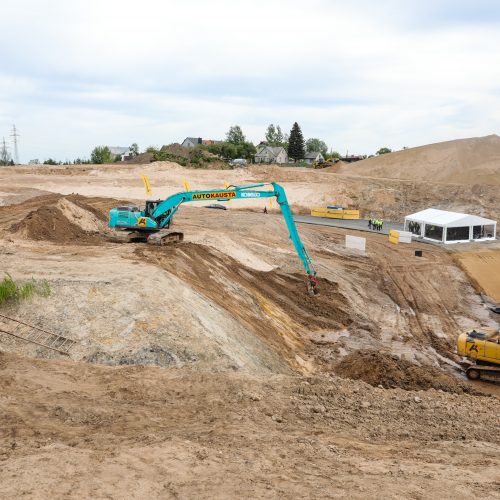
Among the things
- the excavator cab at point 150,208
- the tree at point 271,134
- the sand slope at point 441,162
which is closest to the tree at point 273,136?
the tree at point 271,134

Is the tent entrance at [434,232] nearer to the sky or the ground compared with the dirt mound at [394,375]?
nearer to the sky

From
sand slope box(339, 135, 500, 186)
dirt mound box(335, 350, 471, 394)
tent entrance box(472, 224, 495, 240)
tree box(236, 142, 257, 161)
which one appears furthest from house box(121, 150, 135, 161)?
dirt mound box(335, 350, 471, 394)

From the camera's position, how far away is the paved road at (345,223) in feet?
150

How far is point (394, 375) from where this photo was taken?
17.0 meters

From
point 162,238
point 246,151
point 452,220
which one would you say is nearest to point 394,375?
point 162,238

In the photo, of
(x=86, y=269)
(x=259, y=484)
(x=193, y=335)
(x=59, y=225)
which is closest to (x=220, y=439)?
(x=259, y=484)

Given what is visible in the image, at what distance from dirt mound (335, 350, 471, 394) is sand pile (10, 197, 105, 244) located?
13720 millimetres

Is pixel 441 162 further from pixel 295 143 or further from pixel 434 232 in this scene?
pixel 295 143

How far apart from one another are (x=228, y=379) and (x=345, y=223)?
36746mm

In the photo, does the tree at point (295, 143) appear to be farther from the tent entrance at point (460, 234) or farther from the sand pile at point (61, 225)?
the sand pile at point (61, 225)

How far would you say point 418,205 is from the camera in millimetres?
54375

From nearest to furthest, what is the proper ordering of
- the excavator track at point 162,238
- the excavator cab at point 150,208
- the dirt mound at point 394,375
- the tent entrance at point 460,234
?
the dirt mound at point 394,375 < the excavator track at point 162,238 < the excavator cab at point 150,208 < the tent entrance at point 460,234

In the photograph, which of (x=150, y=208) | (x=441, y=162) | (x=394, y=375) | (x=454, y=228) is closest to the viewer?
(x=394, y=375)

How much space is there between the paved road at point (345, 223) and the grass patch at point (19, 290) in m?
32.1
